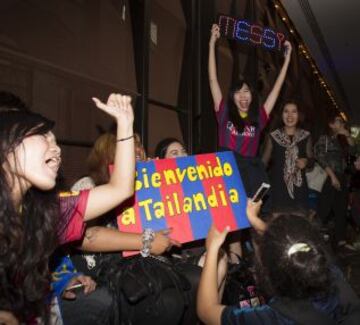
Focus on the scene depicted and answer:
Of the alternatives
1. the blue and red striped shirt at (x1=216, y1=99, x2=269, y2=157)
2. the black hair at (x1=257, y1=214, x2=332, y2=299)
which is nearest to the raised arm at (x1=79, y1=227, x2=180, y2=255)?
the black hair at (x1=257, y1=214, x2=332, y2=299)

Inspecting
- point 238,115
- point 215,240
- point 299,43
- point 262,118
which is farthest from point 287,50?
point 299,43

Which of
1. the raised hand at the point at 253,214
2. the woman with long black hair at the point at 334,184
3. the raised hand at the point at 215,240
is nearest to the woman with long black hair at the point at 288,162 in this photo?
the woman with long black hair at the point at 334,184

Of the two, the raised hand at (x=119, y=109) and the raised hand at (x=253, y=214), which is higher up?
the raised hand at (x=119, y=109)

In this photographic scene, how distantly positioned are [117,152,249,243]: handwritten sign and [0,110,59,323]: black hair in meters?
0.74

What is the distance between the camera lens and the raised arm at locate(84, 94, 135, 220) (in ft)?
5.63

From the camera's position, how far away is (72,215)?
5.75 feet

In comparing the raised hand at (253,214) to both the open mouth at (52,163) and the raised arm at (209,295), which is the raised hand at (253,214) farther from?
the open mouth at (52,163)

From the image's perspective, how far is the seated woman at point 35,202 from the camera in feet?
4.73

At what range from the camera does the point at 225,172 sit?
2820 mm

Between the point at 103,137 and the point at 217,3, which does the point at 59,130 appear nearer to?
the point at 103,137

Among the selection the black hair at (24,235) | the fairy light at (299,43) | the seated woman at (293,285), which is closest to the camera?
the black hair at (24,235)

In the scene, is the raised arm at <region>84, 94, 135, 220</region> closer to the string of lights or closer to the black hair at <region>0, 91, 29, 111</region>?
the black hair at <region>0, 91, 29, 111</region>

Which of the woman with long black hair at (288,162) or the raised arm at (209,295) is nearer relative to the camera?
the raised arm at (209,295)

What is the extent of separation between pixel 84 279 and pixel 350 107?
Result: 19.5m
